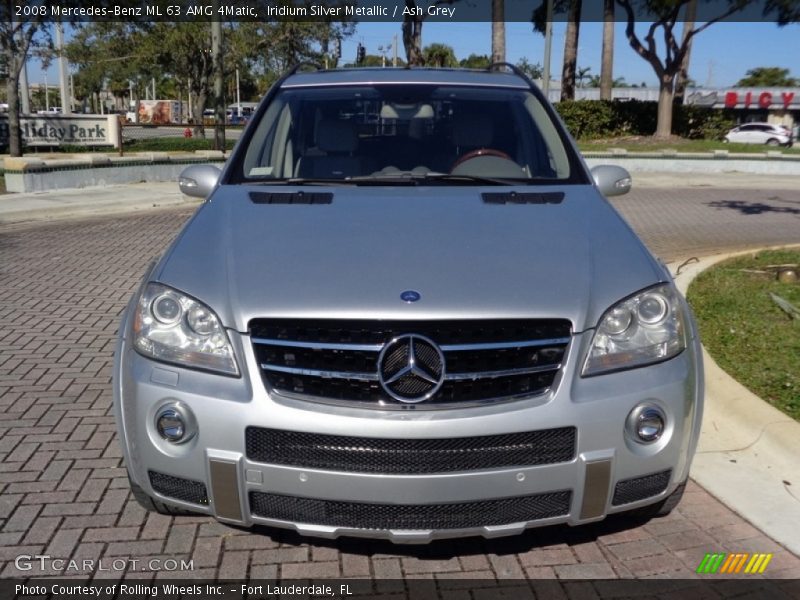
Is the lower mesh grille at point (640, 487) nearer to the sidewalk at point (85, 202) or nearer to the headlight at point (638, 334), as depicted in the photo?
the headlight at point (638, 334)

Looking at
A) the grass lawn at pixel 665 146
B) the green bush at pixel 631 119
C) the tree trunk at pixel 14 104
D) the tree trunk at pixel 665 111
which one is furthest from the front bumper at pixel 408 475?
the green bush at pixel 631 119

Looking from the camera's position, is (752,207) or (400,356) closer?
(400,356)

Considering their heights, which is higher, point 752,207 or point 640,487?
point 640,487

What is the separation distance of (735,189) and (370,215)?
17098 mm

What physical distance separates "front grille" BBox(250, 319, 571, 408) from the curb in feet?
4.75

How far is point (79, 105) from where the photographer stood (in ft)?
344

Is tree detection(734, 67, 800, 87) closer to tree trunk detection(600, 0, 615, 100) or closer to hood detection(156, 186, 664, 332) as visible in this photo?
tree trunk detection(600, 0, 615, 100)

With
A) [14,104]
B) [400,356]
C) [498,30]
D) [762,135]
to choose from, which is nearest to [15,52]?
[14,104]

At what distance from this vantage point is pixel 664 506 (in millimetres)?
3205

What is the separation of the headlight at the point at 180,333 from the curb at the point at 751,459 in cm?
233

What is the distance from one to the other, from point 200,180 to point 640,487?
2663 mm

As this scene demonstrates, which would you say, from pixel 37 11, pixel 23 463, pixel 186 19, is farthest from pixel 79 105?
pixel 23 463

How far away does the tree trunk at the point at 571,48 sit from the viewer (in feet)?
112

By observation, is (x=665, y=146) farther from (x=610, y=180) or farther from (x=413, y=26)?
(x=610, y=180)
